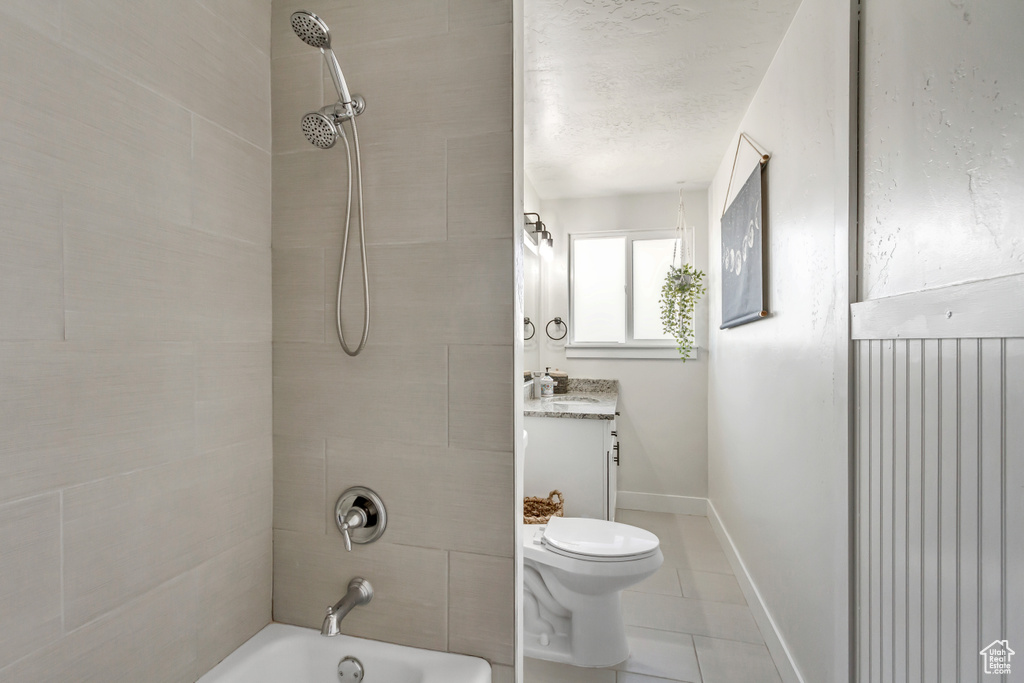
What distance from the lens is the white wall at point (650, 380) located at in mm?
3662

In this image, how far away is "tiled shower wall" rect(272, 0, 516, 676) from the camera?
3.62ft

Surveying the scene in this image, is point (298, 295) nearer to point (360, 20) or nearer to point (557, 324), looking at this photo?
point (360, 20)

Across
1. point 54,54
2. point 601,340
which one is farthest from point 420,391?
point 601,340

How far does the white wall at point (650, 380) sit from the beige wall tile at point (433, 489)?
2814 mm

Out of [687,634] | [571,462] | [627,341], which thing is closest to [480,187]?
[571,462]

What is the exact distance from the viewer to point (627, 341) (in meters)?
3.84

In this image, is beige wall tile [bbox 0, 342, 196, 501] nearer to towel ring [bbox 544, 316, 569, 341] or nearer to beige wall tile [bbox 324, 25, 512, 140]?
beige wall tile [bbox 324, 25, 512, 140]

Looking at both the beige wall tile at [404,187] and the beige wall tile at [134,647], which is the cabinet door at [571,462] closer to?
the beige wall tile at [404,187]

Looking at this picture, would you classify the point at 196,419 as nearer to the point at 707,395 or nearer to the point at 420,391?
the point at 420,391

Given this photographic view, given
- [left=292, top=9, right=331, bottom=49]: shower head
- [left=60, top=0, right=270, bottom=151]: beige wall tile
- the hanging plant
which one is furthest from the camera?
the hanging plant

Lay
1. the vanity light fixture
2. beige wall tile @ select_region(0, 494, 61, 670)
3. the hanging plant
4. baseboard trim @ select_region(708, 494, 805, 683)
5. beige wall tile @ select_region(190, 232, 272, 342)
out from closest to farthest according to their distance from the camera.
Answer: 1. beige wall tile @ select_region(0, 494, 61, 670)
2. beige wall tile @ select_region(190, 232, 272, 342)
3. baseboard trim @ select_region(708, 494, 805, 683)
4. the vanity light fixture
5. the hanging plant

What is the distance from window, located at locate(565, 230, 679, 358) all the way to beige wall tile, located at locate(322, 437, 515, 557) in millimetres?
2835

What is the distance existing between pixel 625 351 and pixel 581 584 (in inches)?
87.0

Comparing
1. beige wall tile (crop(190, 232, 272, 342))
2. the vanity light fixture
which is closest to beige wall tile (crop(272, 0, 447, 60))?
beige wall tile (crop(190, 232, 272, 342))
